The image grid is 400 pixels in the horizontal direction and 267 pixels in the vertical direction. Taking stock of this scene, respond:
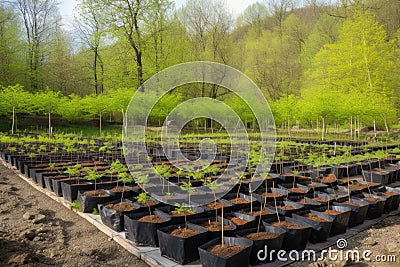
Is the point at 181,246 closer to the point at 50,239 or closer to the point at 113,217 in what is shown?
the point at 113,217

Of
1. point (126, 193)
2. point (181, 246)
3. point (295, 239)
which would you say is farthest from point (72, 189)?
point (295, 239)

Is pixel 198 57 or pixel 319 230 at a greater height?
pixel 198 57

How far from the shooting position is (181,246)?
3186mm

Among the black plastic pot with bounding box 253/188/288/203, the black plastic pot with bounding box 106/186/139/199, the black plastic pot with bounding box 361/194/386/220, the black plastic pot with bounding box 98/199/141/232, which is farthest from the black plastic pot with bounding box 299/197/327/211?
the black plastic pot with bounding box 106/186/139/199

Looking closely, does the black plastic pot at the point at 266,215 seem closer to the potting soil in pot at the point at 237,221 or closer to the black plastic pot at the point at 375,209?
the potting soil in pot at the point at 237,221

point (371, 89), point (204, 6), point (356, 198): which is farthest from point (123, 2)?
point (356, 198)

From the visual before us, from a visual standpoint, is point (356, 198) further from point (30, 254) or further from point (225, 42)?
point (225, 42)

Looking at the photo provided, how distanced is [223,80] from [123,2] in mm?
9192

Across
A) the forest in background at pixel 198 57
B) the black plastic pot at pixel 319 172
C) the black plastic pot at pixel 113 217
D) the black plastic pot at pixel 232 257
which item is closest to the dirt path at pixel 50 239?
the black plastic pot at pixel 113 217

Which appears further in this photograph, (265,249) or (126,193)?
(126,193)

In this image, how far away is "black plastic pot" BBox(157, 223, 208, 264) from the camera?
3.19m

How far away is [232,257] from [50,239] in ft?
8.11

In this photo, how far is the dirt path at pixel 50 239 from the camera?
3.33 meters

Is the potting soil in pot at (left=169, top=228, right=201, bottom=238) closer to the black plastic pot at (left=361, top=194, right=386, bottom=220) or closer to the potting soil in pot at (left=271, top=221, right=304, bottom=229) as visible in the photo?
the potting soil in pot at (left=271, top=221, right=304, bottom=229)
